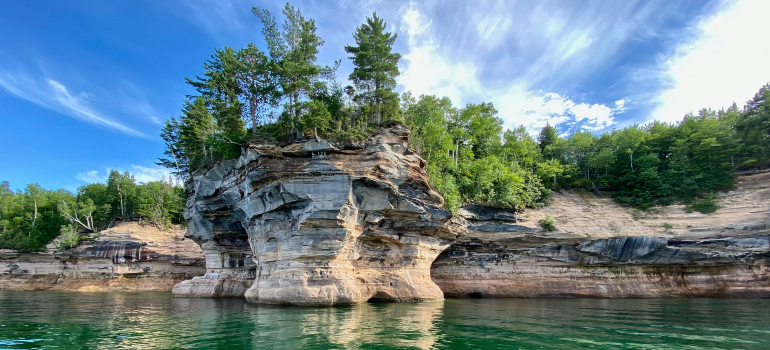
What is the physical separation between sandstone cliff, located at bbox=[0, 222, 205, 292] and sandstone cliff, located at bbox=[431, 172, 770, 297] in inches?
1125

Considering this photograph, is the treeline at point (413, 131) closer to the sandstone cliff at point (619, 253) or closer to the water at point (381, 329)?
the sandstone cliff at point (619, 253)

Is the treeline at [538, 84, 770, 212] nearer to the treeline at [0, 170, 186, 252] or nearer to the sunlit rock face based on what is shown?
the sunlit rock face

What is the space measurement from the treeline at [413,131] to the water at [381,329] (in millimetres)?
10766

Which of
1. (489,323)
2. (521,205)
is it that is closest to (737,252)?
(521,205)

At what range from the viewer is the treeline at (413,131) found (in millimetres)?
23469

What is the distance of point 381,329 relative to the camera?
10.9 m

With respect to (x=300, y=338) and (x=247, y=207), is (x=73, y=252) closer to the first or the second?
(x=247, y=207)

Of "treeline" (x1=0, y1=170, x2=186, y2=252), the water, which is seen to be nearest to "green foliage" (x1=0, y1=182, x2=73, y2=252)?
"treeline" (x1=0, y1=170, x2=186, y2=252)

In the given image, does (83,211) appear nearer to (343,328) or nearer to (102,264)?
(102,264)

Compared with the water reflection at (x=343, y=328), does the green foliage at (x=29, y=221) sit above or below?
above

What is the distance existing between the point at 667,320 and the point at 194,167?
30.8m

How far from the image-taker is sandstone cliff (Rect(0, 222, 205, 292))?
33719mm

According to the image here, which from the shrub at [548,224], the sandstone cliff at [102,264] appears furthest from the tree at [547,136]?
the sandstone cliff at [102,264]

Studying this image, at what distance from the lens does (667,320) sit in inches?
507
